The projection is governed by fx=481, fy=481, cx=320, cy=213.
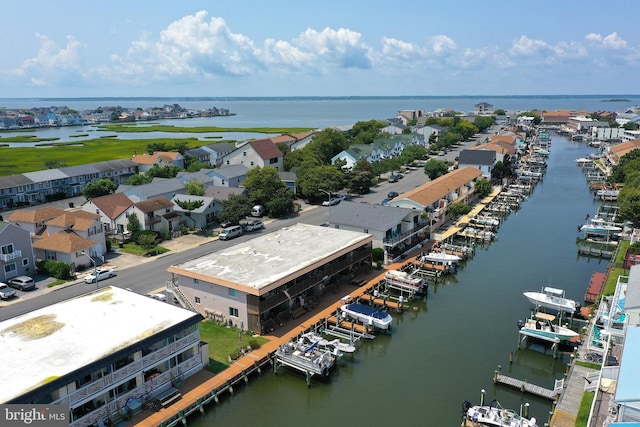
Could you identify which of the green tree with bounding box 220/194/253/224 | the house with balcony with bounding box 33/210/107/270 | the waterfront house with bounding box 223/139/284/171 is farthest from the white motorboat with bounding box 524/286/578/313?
the waterfront house with bounding box 223/139/284/171

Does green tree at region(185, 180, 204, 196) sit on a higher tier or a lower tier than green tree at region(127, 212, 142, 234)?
higher

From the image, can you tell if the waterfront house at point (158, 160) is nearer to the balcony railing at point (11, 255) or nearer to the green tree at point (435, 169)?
the balcony railing at point (11, 255)

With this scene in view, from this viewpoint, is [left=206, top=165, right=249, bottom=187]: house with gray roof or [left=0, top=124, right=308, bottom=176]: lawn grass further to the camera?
[left=0, top=124, right=308, bottom=176]: lawn grass

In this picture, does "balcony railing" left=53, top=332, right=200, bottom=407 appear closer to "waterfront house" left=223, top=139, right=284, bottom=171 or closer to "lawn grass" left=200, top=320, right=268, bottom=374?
"lawn grass" left=200, top=320, right=268, bottom=374

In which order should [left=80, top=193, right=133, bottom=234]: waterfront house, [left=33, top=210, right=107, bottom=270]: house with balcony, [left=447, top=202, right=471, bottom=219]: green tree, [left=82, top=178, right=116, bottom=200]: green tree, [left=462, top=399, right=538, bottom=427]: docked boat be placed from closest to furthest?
[left=462, top=399, right=538, bottom=427]: docked boat < [left=33, top=210, right=107, bottom=270]: house with balcony < [left=80, top=193, right=133, bottom=234]: waterfront house < [left=447, top=202, right=471, bottom=219]: green tree < [left=82, top=178, right=116, bottom=200]: green tree

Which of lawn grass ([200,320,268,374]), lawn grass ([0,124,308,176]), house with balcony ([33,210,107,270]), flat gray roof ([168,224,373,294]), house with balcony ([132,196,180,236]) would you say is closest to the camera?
lawn grass ([200,320,268,374])

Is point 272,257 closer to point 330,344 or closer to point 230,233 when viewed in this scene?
point 330,344

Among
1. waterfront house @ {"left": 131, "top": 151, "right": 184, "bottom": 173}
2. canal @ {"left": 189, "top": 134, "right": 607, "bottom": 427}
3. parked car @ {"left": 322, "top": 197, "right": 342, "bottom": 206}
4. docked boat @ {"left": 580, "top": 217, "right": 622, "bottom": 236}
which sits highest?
waterfront house @ {"left": 131, "top": 151, "right": 184, "bottom": 173}
